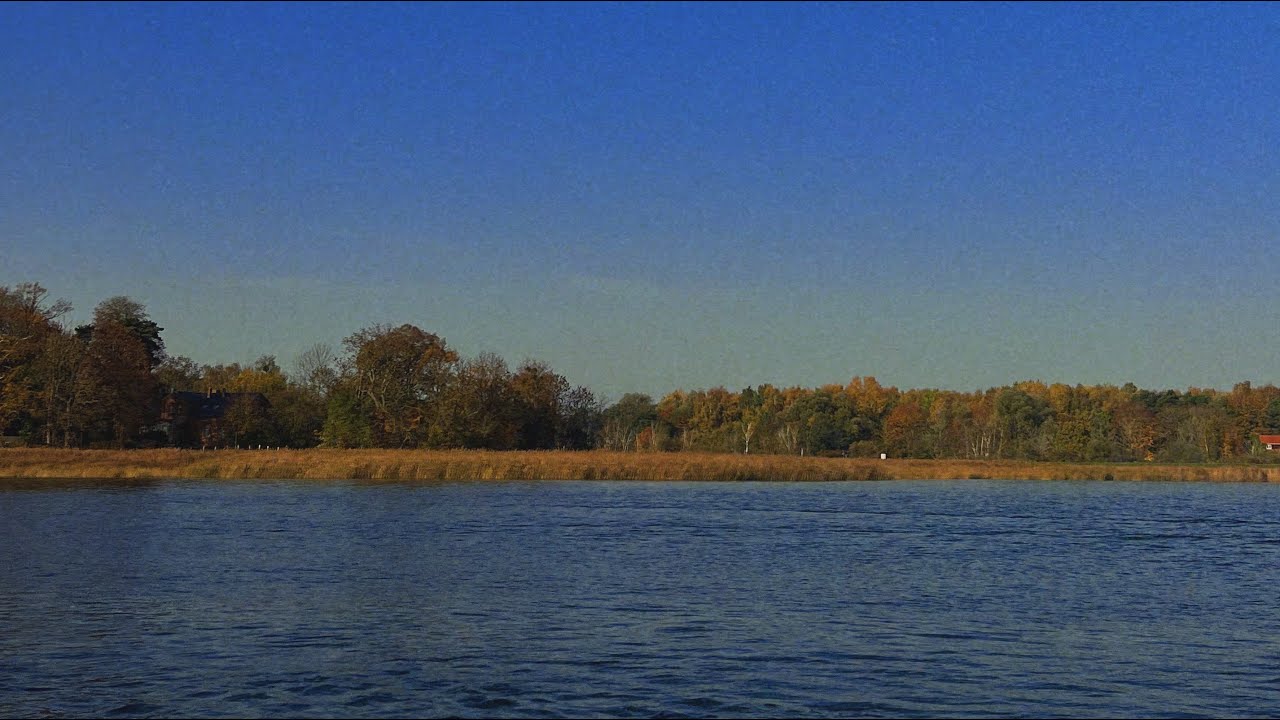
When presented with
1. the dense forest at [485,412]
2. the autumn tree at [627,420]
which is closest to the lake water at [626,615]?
the dense forest at [485,412]

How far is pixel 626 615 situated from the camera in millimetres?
20609

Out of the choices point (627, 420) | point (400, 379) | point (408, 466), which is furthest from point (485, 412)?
point (627, 420)

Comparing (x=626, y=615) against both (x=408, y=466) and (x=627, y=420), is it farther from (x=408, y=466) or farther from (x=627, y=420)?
(x=627, y=420)

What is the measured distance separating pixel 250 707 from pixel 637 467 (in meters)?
49.9

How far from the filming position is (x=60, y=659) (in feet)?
54.4

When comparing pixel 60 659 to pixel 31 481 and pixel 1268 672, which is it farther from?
pixel 31 481

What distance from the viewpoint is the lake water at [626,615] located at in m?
14.8

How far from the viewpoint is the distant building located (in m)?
A: 100

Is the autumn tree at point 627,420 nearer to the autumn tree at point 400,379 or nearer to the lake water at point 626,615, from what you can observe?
the autumn tree at point 400,379

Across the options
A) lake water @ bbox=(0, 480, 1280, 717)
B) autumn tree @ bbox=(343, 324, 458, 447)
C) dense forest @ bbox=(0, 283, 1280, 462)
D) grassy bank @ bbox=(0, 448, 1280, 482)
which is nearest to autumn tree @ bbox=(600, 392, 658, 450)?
dense forest @ bbox=(0, 283, 1280, 462)

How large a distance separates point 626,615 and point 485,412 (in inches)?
2845

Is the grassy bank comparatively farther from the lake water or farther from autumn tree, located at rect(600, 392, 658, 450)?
autumn tree, located at rect(600, 392, 658, 450)

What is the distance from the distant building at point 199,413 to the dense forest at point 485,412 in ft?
2.26

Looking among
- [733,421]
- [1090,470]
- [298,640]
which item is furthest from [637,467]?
[733,421]
